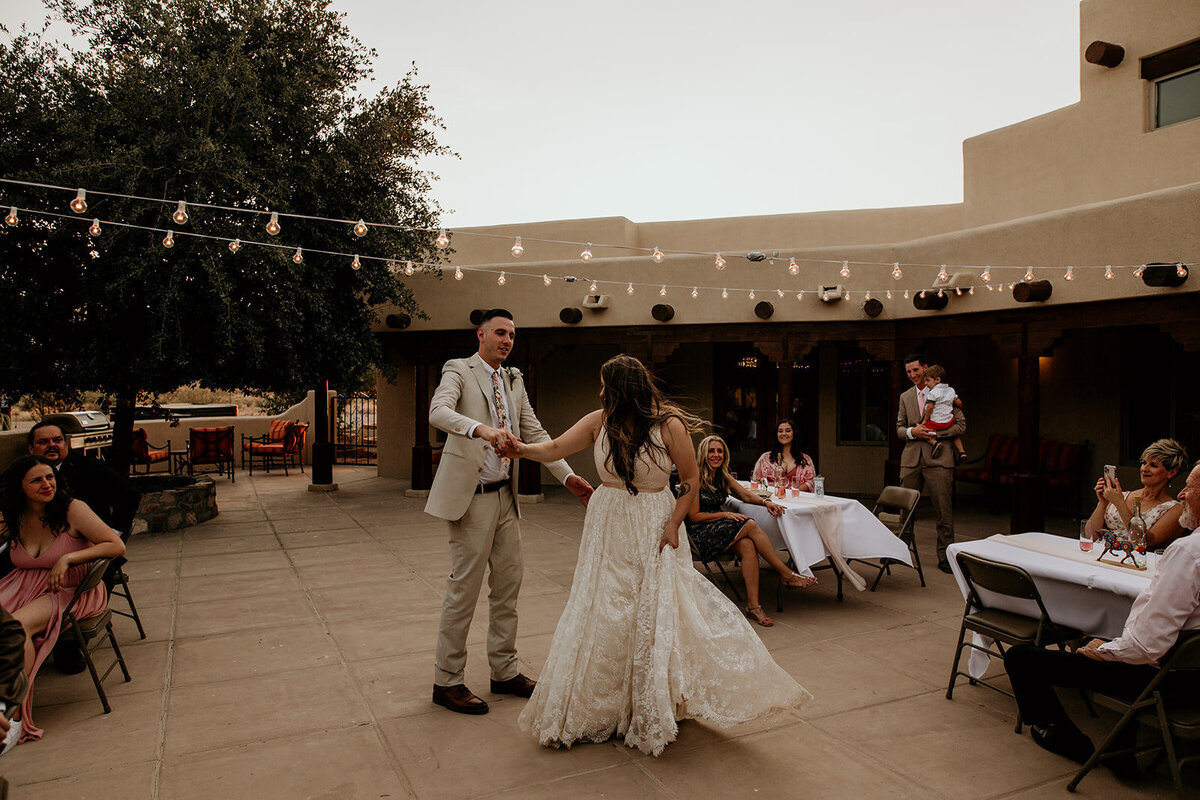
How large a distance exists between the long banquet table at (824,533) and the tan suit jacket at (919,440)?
155cm

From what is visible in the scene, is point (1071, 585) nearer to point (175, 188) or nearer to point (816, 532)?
point (816, 532)

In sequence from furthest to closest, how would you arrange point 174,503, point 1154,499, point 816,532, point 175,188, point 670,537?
point 174,503
point 175,188
point 816,532
point 1154,499
point 670,537

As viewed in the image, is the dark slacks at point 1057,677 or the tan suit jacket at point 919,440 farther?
the tan suit jacket at point 919,440

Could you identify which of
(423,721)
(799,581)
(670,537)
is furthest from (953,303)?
(423,721)

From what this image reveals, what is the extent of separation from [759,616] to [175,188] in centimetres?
776

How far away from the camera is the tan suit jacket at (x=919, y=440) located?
7117 mm

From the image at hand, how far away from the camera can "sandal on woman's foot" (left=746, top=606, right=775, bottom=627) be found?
523 centimetres

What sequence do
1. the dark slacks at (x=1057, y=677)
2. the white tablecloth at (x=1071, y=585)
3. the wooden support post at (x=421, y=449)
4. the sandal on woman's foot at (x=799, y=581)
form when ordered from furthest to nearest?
the wooden support post at (x=421, y=449) → the sandal on woman's foot at (x=799, y=581) → the white tablecloth at (x=1071, y=585) → the dark slacks at (x=1057, y=677)

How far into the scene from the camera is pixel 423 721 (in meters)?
3.62

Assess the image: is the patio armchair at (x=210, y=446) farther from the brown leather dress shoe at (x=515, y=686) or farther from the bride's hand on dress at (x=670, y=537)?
the bride's hand on dress at (x=670, y=537)

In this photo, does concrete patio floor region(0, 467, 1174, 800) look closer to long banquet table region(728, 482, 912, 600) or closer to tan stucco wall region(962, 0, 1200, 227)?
long banquet table region(728, 482, 912, 600)

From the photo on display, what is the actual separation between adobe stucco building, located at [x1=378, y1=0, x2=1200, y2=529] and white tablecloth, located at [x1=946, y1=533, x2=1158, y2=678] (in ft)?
12.1

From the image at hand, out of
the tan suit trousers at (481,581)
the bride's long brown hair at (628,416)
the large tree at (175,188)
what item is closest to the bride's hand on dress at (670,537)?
the bride's long brown hair at (628,416)

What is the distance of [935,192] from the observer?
1507 centimetres
